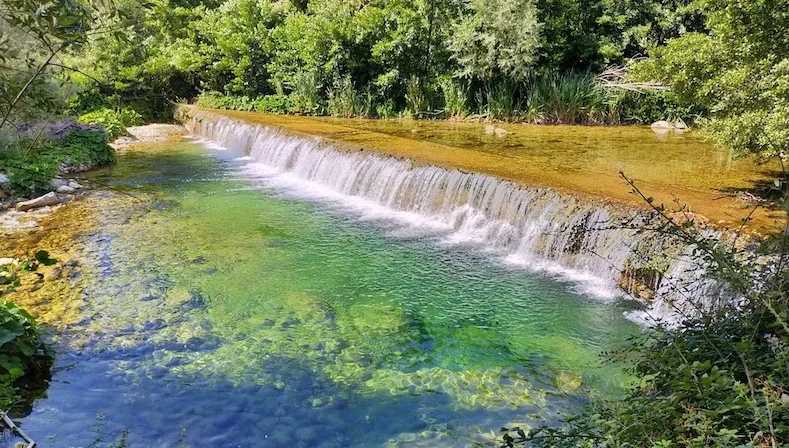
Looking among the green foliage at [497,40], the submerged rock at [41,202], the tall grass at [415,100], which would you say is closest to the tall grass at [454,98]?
the green foliage at [497,40]

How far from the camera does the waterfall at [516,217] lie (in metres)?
5.70

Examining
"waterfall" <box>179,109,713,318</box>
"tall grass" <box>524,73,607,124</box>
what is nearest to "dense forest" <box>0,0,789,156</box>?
"tall grass" <box>524,73,607,124</box>

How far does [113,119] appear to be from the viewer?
52.1ft

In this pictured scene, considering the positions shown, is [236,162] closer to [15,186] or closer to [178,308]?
[15,186]

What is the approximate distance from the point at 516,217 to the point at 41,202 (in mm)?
6987

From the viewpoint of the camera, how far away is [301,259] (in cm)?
687

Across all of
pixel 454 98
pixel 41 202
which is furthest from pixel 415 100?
pixel 41 202

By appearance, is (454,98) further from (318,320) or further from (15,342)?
(15,342)

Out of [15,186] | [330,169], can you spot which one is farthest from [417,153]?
[15,186]

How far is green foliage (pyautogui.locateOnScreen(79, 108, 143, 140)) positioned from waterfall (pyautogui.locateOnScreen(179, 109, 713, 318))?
6.27m

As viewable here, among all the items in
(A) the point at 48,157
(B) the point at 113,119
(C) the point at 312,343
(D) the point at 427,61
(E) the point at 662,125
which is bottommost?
(C) the point at 312,343

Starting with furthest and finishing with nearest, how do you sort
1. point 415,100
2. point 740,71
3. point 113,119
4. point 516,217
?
point 415,100
point 113,119
point 516,217
point 740,71

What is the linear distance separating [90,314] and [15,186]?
5.33 meters

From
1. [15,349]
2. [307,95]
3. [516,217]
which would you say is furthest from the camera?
[307,95]
